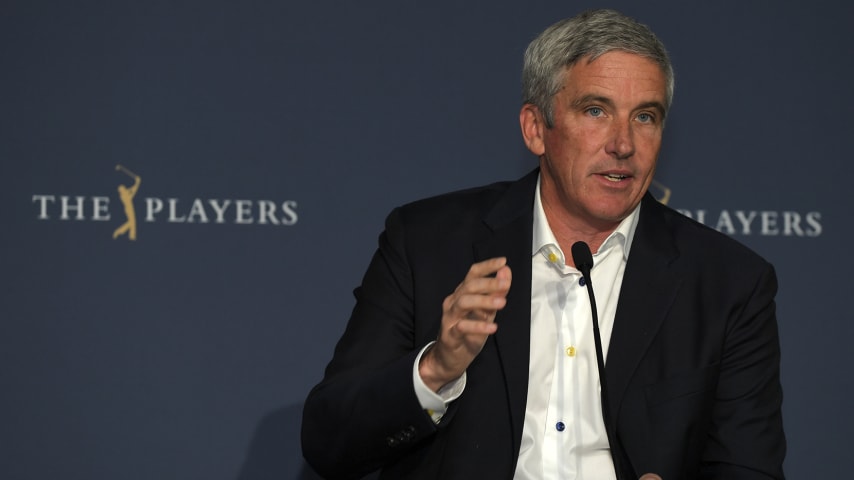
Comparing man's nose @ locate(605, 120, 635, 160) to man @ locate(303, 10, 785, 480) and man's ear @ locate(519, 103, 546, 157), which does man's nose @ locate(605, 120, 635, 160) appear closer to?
man @ locate(303, 10, 785, 480)

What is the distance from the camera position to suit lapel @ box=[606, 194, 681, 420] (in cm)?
210

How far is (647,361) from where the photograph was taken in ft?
6.97

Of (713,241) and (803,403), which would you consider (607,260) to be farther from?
(803,403)

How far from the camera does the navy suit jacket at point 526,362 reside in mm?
2043

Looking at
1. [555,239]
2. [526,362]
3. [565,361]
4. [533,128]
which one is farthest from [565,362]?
[533,128]

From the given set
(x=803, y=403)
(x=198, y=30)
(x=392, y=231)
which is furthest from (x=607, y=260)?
(x=198, y=30)

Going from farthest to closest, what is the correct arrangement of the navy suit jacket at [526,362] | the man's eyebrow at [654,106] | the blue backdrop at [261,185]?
1. the blue backdrop at [261,185]
2. the man's eyebrow at [654,106]
3. the navy suit jacket at [526,362]

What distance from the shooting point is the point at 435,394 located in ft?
6.22

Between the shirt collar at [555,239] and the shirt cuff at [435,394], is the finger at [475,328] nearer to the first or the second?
the shirt cuff at [435,394]

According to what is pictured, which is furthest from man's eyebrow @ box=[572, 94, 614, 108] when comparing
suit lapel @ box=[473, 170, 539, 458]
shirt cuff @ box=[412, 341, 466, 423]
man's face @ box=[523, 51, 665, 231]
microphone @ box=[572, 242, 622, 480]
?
shirt cuff @ box=[412, 341, 466, 423]

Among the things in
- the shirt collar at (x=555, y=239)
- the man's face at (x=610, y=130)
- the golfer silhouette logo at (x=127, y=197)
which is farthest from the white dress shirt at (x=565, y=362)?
the golfer silhouette logo at (x=127, y=197)

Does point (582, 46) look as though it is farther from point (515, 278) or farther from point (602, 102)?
point (515, 278)

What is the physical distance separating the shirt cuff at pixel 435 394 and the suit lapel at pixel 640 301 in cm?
31

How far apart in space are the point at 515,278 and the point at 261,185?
2.75ft
